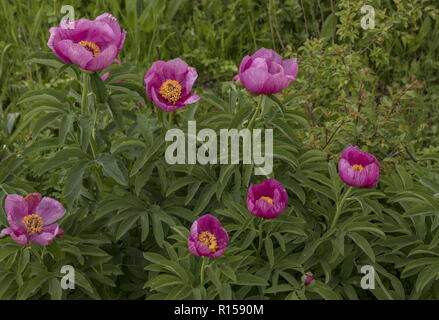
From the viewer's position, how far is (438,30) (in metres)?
4.35

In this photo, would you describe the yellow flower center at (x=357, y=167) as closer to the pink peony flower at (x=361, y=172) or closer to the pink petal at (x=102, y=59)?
the pink peony flower at (x=361, y=172)

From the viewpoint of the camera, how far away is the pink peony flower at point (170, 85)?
2.23m

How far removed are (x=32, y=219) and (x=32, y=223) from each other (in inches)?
0.5

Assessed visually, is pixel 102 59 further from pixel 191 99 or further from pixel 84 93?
pixel 191 99

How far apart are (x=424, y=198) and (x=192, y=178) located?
735mm

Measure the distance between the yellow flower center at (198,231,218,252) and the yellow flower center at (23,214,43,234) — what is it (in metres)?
0.47

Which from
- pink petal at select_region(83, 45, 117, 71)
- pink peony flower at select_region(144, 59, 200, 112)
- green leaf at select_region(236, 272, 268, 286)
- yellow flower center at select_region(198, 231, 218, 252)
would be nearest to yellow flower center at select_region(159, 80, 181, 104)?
pink peony flower at select_region(144, 59, 200, 112)

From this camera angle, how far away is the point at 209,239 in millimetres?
2027

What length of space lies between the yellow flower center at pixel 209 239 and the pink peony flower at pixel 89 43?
56 centimetres

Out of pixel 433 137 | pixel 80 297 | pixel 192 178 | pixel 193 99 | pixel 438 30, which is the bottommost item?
pixel 80 297

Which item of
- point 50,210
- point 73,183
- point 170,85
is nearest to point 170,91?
point 170,85

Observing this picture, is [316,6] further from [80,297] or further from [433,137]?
[80,297]

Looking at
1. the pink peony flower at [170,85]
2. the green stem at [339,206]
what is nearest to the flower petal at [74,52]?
the pink peony flower at [170,85]
